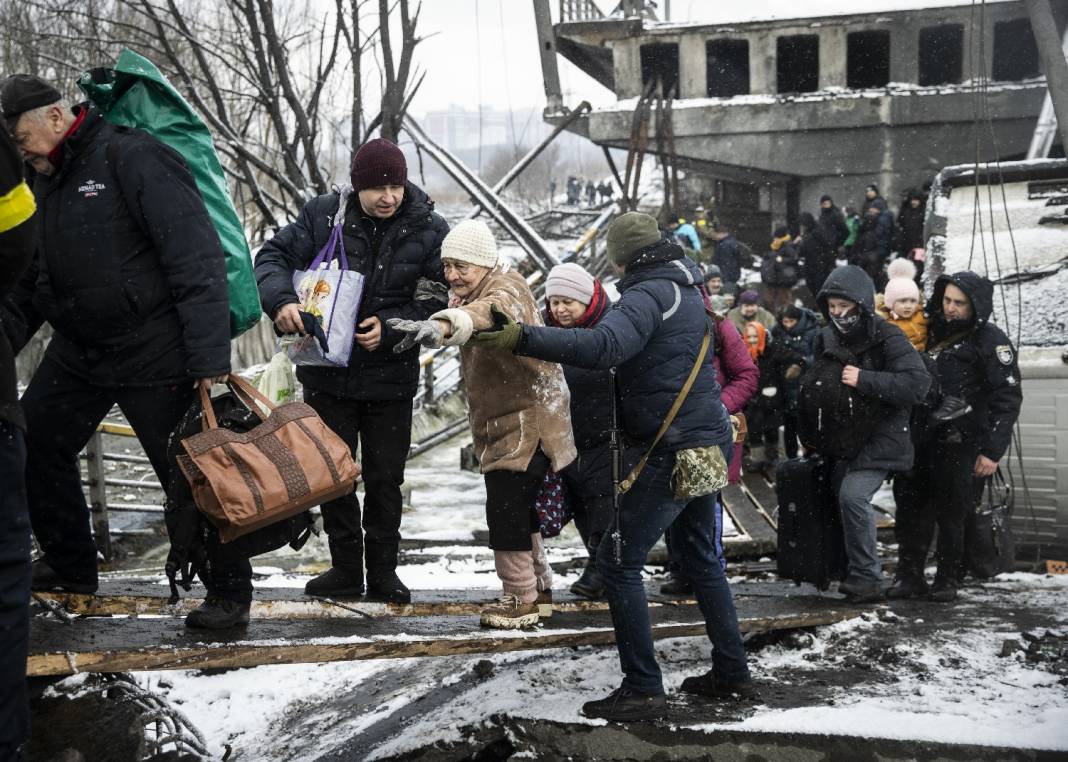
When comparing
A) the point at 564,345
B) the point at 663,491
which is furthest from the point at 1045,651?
the point at 564,345

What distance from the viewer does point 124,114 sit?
373cm

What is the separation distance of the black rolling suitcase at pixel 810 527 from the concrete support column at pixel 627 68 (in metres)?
24.0

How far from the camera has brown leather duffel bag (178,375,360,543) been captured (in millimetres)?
3455

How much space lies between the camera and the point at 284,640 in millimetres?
3705

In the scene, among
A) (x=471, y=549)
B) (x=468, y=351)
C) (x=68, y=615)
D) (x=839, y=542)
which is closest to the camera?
(x=68, y=615)

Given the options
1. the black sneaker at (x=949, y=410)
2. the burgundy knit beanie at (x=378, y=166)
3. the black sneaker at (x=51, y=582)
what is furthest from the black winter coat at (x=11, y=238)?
the black sneaker at (x=949, y=410)

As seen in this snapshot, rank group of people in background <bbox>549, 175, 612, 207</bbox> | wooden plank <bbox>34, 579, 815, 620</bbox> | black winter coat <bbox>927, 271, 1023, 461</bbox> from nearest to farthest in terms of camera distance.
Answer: wooden plank <bbox>34, 579, 815, 620</bbox> < black winter coat <bbox>927, 271, 1023, 461</bbox> < group of people in background <bbox>549, 175, 612, 207</bbox>

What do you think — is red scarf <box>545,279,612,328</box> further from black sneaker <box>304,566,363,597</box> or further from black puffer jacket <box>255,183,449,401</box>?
black sneaker <box>304,566,363,597</box>

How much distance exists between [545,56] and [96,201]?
24937 millimetres

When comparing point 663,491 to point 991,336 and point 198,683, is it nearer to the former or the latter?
point 198,683

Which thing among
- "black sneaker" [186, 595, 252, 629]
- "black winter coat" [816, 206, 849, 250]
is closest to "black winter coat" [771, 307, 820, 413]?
"black sneaker" [186, 595, 252, 629]

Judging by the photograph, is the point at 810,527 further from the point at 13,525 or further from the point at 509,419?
the point at 13,525

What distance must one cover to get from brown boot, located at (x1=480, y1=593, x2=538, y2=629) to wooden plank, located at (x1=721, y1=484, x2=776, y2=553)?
2.98m

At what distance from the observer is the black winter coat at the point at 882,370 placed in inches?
212
